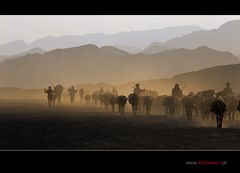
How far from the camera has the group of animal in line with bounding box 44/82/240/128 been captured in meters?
14.9

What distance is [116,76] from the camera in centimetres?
1376

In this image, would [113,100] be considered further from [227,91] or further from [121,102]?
[227,91]

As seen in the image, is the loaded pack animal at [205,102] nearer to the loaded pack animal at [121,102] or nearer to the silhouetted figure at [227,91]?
the silhouetted figure at [227,91]

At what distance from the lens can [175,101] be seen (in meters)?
17.8

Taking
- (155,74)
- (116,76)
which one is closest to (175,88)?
(155,74)

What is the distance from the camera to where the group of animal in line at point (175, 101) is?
587 inches

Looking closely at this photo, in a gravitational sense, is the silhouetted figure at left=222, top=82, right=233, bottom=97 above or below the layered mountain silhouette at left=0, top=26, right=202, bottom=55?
below

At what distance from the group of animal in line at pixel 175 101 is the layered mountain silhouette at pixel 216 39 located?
4.00 feet

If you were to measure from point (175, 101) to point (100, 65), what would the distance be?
489cm

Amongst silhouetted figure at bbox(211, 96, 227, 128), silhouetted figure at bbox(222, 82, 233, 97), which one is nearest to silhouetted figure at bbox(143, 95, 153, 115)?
silhouetted figure at bbox(211, 96, 227, 128)

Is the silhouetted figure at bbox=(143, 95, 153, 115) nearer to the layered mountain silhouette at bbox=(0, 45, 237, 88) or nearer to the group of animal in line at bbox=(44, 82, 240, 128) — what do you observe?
the group of animal in line at bbox=(44, 82, 240, 128)

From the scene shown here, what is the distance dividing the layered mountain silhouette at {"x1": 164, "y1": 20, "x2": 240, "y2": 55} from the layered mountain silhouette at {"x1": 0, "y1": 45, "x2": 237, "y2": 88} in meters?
0.22
